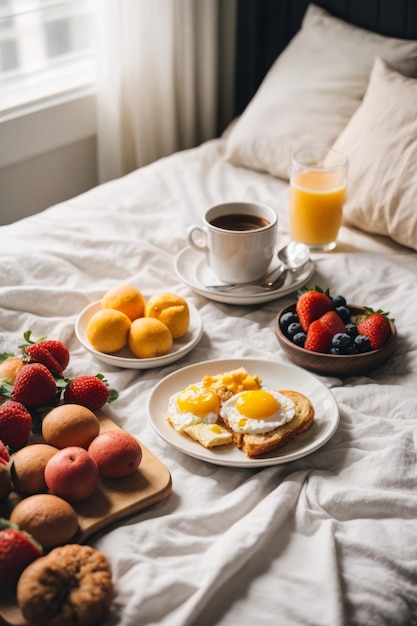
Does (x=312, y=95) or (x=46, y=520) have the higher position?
(x=312, y=95)

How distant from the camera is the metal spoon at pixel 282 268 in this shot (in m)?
1.55

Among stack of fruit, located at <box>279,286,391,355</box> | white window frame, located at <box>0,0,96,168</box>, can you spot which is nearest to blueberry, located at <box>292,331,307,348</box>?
stack of fruit, located at <box>279,286,391,355</box>

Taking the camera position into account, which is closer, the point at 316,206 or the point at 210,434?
the point at 210,434

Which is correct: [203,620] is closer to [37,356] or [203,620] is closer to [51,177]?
[37,356]

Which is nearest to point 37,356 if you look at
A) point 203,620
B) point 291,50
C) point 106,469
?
point 106,469

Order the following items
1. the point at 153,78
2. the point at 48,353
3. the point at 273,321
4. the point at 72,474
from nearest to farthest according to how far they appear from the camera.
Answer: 1. the point at 72,474
2. the point at 48,353
3. the point at 273,321
4. the point at 153,78

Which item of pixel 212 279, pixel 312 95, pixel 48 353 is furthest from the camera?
pixel 312 95

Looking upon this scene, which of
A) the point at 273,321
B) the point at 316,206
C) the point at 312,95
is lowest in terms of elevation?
the point at 273,321

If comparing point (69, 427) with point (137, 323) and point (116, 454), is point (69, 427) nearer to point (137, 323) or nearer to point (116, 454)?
point (116, 454)

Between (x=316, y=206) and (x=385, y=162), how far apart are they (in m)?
0.19

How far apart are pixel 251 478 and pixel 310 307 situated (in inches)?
15.8

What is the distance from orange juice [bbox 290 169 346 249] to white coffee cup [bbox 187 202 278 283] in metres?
0.15

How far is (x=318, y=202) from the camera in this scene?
5.45ft

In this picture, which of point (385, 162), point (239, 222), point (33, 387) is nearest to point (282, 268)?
point (239, 222)
